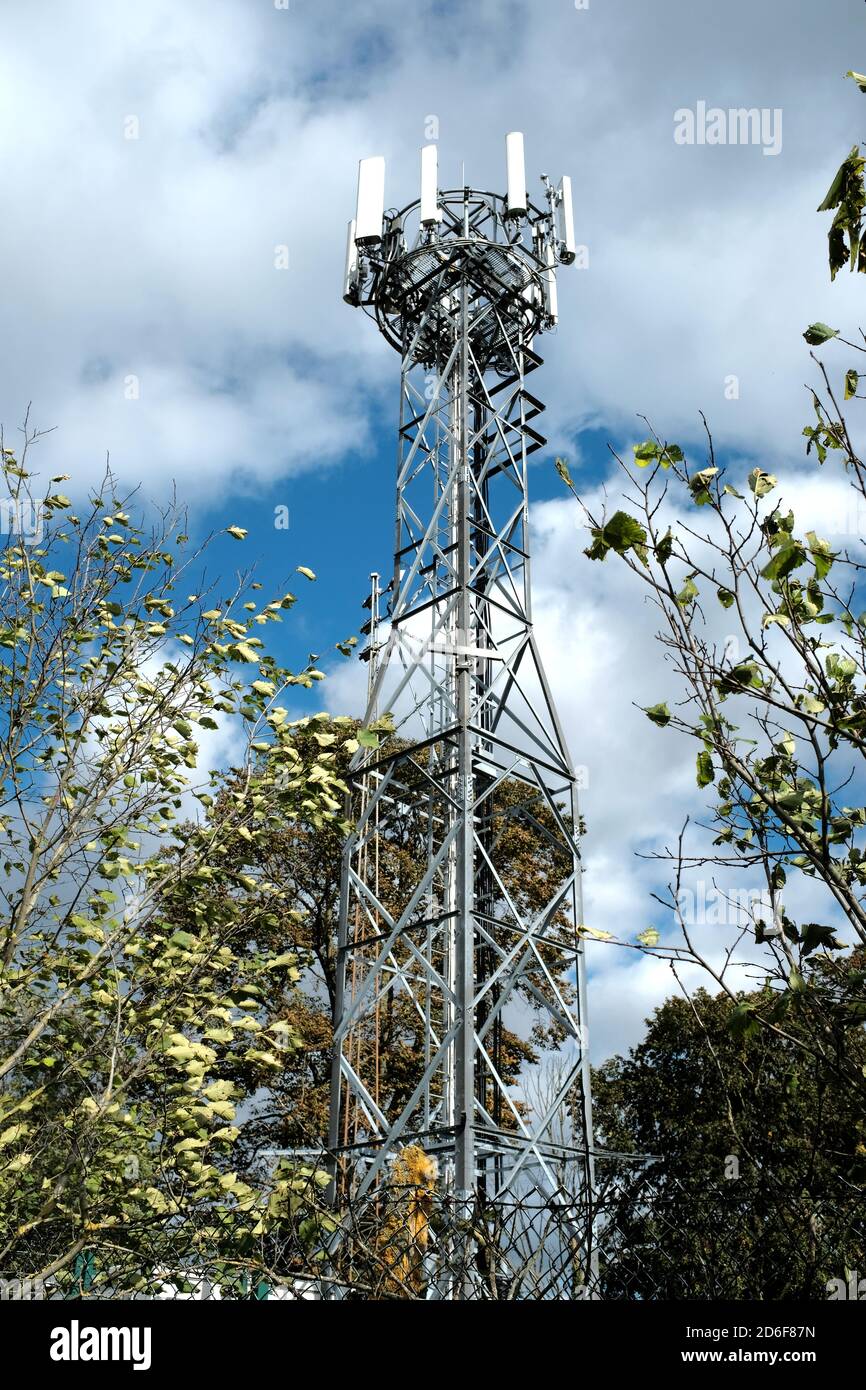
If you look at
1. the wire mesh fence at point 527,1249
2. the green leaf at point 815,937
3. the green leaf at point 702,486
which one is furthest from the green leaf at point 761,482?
the wire mesh fence at point 527,1249

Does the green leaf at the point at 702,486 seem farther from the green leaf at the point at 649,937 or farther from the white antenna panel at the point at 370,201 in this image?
the white antenna panel at the point at 370,201

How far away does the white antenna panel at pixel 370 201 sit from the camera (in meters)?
13.9

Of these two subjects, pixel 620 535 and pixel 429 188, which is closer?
pixel 620 535

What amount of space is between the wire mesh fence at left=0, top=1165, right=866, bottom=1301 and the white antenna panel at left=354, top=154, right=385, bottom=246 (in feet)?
40.1

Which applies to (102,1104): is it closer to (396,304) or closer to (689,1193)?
(689,1193)

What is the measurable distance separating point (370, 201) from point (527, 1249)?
13.2 metres

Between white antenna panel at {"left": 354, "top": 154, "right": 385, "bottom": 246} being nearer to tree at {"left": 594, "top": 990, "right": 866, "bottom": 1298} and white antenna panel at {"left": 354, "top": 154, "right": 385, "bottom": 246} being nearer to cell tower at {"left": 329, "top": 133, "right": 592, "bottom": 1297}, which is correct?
cell tower at {"left": 329, "top": 133, "right": 592, "bottom": 1297}

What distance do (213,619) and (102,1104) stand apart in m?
2.60

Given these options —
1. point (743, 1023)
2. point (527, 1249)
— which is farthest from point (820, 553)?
point (527, 1249)

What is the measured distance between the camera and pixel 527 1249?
13.1 ft

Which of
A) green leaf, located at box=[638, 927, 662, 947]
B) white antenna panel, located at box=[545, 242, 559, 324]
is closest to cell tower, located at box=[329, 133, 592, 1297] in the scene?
white antenna panel, located at box=[545, 242, 559, 324]

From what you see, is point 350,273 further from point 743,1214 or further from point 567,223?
point 743,1214

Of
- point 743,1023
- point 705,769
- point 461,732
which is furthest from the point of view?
point 461,732
